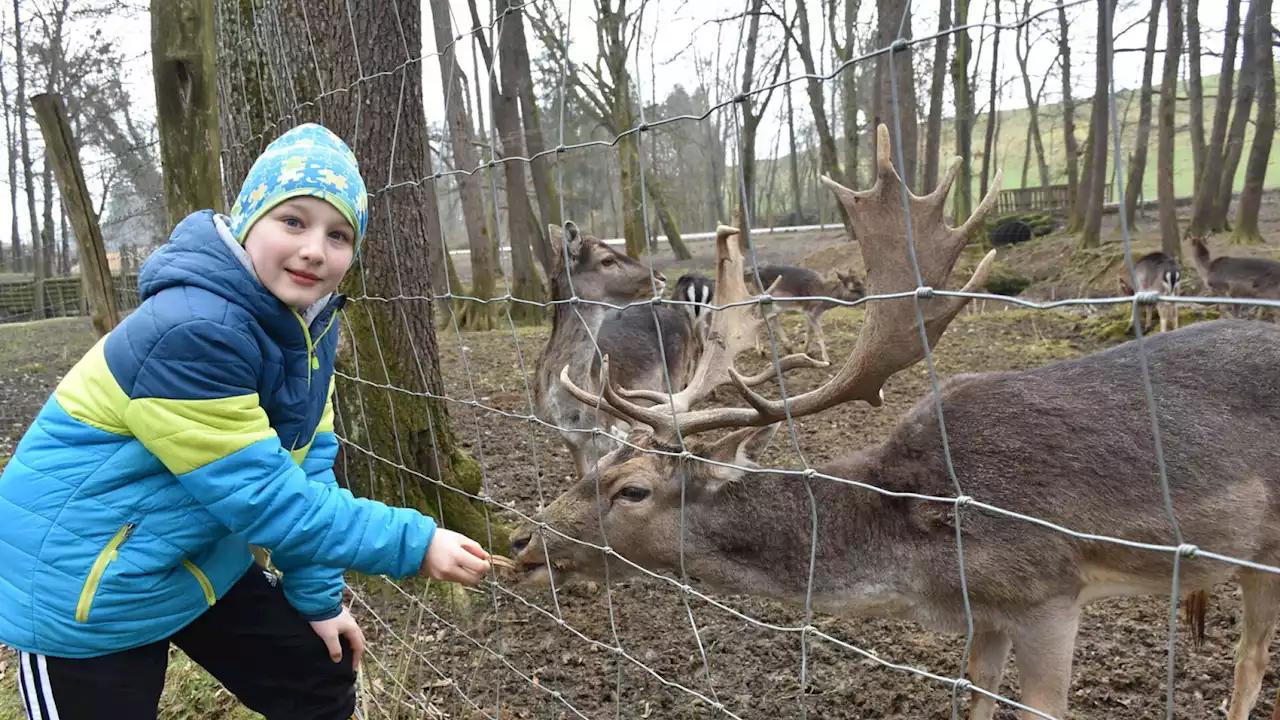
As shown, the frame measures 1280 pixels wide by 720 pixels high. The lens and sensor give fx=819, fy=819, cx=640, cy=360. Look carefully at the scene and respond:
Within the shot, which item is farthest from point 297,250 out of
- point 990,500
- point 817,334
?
point 817,334

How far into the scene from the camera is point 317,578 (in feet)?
6.64


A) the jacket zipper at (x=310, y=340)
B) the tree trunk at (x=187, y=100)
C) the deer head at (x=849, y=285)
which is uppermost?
the tree trunk at (x=187, y=100)

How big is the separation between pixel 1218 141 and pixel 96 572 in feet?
59.5

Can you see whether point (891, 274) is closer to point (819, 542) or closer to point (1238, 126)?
point (819, 542)

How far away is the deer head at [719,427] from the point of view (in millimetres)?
2143

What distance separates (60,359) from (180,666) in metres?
10.8

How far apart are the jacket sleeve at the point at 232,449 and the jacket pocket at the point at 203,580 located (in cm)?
27

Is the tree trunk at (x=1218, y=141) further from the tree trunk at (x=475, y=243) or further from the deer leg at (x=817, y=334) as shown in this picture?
the tree trunk at (x=475, y=243)

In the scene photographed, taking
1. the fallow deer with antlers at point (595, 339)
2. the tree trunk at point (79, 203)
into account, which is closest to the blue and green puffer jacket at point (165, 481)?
the fallow deer with antlers at point (595, 339)

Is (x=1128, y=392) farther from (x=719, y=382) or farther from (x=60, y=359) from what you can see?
(x=60, y=359)

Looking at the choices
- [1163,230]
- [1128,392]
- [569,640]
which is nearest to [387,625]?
[569,640]

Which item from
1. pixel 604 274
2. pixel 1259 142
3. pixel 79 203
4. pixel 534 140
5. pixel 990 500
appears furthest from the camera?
pixel 534 140

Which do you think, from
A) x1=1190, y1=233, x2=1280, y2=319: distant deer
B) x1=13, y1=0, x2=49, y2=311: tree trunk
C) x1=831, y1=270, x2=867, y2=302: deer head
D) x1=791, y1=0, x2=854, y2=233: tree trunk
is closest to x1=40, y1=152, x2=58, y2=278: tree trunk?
x1=13, y1=0, x2=49, y2=311: tree trunk

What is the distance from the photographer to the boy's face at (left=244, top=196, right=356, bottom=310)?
5.59 ft
